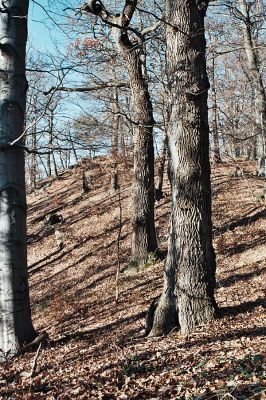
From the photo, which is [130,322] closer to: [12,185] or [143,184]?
[12,185]

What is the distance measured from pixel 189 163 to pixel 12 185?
8.02 ft

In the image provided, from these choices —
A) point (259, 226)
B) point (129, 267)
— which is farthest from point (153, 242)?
point (259, 226)

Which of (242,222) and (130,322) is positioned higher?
(242,222)

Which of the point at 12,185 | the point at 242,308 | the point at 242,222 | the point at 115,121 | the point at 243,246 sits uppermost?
the point at 115,121

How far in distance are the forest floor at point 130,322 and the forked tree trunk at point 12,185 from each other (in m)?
0.59

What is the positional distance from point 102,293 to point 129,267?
3.61 feet

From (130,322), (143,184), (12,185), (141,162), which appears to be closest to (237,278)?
(130,322)

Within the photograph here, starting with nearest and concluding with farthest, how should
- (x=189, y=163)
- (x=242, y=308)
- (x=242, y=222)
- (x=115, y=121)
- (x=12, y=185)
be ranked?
(x=189, y=163)
(x=12, y=185)
(x=242, y=308)
(x=242, y=222)
(x=115, y=121)

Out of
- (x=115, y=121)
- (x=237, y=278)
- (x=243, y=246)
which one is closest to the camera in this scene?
(x=237, y=278)

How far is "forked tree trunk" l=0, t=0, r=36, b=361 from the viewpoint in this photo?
584 centimetres

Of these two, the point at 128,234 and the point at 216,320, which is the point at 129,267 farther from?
the point at 216,320

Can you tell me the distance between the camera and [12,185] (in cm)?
589

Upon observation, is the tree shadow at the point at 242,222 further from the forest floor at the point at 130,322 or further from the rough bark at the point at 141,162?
the rough bark at the point at 141,162

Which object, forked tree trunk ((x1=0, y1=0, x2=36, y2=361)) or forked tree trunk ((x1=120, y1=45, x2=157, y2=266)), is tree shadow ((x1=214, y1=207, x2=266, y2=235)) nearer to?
forked tree trunk ((x1=120, y1=45, x2=157, y2=266))
